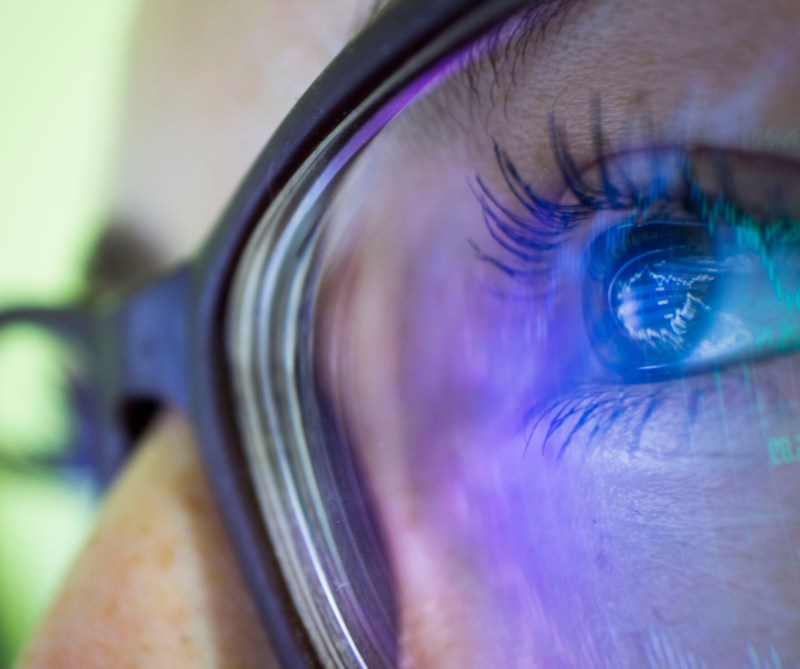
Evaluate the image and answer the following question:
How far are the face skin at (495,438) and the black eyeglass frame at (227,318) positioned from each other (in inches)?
1.0

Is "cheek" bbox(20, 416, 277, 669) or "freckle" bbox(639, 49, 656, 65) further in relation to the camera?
"cheek" bbox(20, 416, 277, 669)

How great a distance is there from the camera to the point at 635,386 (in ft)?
1.01

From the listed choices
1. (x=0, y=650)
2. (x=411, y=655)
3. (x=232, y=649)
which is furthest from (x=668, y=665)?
(x=0, y=650)

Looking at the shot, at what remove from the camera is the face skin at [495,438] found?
10.9 inches

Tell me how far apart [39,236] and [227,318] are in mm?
567

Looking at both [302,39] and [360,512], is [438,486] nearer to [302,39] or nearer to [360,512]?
[360,512]

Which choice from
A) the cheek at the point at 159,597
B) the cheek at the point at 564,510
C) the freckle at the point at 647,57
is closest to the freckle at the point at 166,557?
the cheek at the point at 159,597

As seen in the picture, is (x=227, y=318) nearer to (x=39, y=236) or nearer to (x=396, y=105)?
(x=396, y=105)

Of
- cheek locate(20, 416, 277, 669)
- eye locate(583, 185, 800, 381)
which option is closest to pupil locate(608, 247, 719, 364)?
eye locate(583, 185, 800, 381)

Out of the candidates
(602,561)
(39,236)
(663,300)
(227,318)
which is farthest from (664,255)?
(39,236)

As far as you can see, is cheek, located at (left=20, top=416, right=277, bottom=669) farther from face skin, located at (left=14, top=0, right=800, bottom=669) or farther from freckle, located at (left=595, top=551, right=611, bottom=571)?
freckle, located at (left=595, top=551, right=611, bottom=571)

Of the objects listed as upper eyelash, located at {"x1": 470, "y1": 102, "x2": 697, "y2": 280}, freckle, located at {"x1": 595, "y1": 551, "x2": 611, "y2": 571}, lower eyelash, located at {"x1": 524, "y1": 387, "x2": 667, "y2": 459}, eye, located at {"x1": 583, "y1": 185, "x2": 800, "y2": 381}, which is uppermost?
upper eyelash, located at {"x1": 470, "y1": 102, "x2": 697, "y2": 280}

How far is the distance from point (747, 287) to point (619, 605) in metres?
0.13

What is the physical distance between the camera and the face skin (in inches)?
10.9
